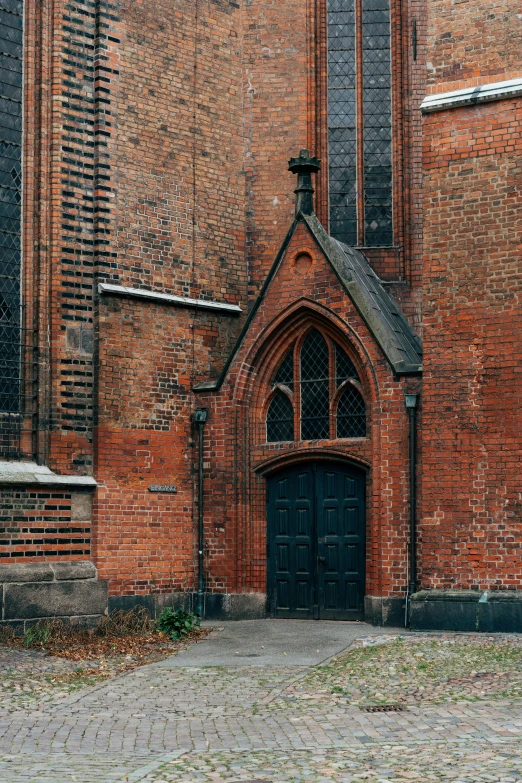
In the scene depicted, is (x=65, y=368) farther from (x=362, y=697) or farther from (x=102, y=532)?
(x=362, y=697)

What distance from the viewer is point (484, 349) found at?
14867 mm

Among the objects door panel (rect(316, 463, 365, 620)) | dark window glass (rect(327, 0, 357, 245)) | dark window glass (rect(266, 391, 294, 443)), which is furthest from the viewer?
dark window glass (rect(327, 0, 357, 245))

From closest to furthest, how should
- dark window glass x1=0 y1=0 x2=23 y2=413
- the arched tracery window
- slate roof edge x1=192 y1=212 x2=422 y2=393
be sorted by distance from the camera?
dark window glass x1=0 y1=0 x2=23 y2=413 < slate roof edge x1=192 y1=212 x2=422 y2=393 < the arched tracery window

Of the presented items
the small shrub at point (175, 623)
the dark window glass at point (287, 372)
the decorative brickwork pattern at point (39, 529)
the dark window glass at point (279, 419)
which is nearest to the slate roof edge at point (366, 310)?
the dark window glass at point (287, 372)

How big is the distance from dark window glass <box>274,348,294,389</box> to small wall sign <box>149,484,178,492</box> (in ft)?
7.15

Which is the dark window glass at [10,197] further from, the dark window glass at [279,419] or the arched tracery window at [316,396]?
the arched tracery window at [316,396]

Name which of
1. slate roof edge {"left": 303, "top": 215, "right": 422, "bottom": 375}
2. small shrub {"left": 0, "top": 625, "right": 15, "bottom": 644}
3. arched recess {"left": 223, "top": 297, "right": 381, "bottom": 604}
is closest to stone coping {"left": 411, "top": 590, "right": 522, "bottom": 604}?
arched recess {"left": 223, "top": 297, "right": 381, "bottom": 604}

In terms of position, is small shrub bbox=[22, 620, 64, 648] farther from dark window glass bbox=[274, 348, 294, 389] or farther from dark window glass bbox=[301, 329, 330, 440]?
dark window glass bbox=[274, 348, 294, 389]

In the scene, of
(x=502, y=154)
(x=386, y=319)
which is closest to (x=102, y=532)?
(x=386, y=319)

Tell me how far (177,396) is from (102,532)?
8.13 feet

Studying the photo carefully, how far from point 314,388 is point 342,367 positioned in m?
0.58

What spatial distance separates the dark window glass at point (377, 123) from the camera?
740 inches

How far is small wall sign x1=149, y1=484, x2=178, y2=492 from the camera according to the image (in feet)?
55.6

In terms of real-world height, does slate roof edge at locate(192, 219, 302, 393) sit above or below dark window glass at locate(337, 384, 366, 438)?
above
